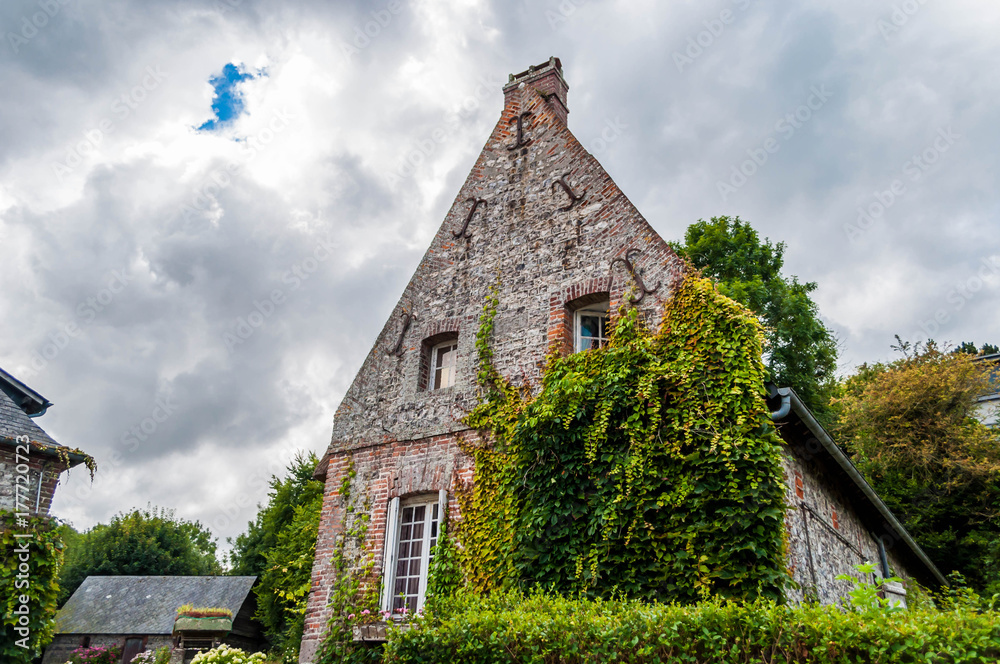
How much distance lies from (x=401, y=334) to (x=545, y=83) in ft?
17.2

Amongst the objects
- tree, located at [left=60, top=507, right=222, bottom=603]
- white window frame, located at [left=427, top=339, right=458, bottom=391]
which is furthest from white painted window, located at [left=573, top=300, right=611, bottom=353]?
tree, located at [left=60, top=507, right=222, bottom=603]

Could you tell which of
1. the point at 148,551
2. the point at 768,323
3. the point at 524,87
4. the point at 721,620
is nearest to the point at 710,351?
the point at 721,620

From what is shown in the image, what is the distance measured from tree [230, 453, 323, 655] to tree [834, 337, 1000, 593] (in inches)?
648

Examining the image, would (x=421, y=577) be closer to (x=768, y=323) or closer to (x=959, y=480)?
(x=768, y=323)

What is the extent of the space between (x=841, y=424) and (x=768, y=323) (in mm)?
3839

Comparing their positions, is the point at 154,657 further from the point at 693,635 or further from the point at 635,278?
the point at 693,635

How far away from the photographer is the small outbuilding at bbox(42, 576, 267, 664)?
25766 mm

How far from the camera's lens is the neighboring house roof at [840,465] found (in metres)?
7.13

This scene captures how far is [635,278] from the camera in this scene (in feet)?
28.7

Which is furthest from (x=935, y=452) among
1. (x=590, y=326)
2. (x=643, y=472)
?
(x=643, y=472)

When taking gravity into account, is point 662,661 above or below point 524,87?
below

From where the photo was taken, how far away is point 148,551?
117 ft

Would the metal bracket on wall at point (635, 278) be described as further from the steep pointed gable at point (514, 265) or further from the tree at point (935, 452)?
the tree at point (935, 452)

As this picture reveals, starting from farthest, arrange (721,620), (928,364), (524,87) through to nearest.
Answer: (928,364)
(524,87)
(721,620)
